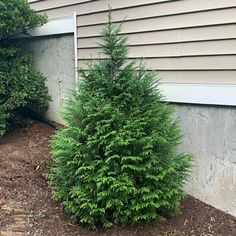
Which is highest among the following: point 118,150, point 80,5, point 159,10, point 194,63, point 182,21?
point 80,5

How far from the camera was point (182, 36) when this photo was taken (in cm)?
455

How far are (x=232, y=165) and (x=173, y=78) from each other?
1.16 metres

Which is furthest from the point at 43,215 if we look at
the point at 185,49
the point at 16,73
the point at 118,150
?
the point at 16,73

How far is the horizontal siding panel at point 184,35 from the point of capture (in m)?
4.16

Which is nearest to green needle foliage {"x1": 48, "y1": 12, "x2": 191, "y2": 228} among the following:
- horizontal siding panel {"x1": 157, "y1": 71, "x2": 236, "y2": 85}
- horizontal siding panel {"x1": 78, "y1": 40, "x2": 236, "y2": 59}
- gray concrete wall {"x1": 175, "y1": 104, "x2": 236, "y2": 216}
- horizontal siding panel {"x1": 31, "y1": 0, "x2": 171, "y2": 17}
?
gray concrete wall {"x1": 175, "y1": 104, "x2": 236, "y2": 216}

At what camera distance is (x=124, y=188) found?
367cm

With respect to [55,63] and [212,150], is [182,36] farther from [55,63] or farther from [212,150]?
[55,63]

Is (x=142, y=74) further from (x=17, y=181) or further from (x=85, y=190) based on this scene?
(x=17, y=181)

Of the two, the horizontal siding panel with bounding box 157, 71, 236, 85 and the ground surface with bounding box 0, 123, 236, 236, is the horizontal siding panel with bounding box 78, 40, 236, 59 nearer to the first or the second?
the horizontal siding panel with bounding box 157, 71, 236, 85

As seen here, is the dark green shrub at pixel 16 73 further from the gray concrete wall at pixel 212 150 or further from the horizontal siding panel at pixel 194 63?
the gray concrete wall at pixel 212 150

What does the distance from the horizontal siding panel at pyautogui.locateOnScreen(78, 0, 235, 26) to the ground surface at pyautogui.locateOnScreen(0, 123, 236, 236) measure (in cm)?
201

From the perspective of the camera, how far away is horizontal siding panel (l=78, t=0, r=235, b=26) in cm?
423

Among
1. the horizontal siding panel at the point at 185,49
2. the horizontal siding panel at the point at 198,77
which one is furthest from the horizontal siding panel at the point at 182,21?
the horizontal siding panel at the point at 198,77

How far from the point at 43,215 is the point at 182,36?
2.35 meters
